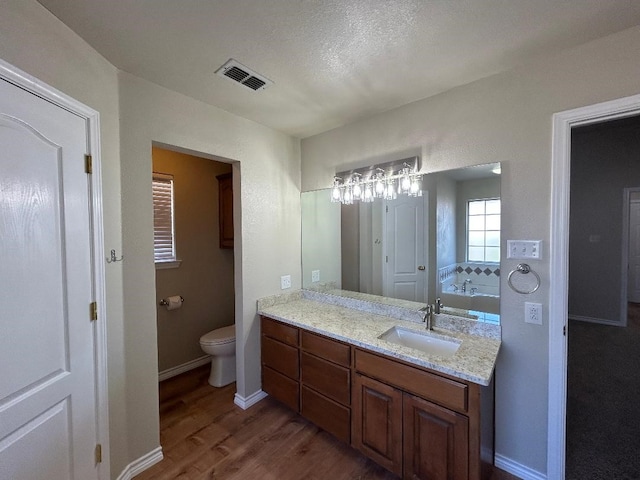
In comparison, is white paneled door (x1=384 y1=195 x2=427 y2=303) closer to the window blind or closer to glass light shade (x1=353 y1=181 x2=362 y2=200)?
glass light shade (x1=353 y1=181 x2=362 y2=200)

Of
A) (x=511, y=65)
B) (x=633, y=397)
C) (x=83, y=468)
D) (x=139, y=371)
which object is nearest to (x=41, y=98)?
(x=139, y=371)

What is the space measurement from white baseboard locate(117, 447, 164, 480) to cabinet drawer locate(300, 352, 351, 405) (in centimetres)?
104

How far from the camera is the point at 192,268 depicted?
122 inches

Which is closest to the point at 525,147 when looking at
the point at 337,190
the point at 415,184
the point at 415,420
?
Result: the point at 415,184

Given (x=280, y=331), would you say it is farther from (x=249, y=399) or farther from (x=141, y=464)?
(x=141, y=464)

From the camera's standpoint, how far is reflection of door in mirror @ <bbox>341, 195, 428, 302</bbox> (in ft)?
7.22

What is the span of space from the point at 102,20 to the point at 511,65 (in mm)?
2146

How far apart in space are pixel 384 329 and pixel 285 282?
3.62 feet

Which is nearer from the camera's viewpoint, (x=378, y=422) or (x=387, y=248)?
(x=378, y=422)

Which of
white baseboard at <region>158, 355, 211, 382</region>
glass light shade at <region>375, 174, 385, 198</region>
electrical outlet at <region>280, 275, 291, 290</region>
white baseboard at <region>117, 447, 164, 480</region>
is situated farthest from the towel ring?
white baseboard at <region>158, 355, 211, 382</region>

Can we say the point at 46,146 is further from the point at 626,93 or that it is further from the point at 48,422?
the point at 626,93

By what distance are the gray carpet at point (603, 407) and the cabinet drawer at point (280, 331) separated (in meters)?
1.86

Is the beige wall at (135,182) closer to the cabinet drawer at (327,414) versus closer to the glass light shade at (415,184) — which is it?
the cabinet drawer at (327,414)

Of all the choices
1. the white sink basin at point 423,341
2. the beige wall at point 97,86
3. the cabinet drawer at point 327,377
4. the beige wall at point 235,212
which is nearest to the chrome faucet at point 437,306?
the white sink basin at point 423,341
